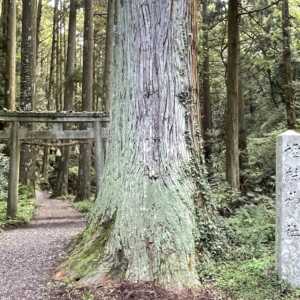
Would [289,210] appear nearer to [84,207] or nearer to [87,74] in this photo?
[84,207]

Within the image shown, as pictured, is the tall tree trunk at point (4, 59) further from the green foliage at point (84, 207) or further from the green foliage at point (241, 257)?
the green foliage at point (241, 257)

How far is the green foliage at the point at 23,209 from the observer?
40.2 ft

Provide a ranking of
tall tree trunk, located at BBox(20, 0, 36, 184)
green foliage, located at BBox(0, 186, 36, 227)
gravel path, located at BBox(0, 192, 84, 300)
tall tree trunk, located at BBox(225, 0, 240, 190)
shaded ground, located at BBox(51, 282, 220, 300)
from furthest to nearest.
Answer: tall tree trunk, located at BBox(20, 0, 36, 184), tall tree trunk, located at BBox(225, 0, 240, 190), green foliage, located at BBox(0, 186, 36, 227), gravel path, located at BBox(0, 192, 84, 300), shaded ground, located at BBox(51, 282, 220, 300)

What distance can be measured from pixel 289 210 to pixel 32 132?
8.82 metres

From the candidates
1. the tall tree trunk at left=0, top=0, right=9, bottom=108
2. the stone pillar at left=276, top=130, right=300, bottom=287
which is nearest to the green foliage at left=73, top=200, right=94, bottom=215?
the tall tree trunk at left=0, top=0, right=9, bottom=108

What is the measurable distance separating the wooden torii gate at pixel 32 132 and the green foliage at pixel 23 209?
0.94 feet

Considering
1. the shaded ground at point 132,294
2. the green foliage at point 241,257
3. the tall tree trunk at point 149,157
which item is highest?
the tall tree trunk at point 149,157

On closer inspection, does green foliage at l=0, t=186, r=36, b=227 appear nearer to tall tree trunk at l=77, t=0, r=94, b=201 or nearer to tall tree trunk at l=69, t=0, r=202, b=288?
tall tree trunk at l=77, t=0, r=94, b=201

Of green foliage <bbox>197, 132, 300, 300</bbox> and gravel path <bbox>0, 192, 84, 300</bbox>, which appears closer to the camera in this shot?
green foliage <bbox>197, 132, 300, 300</bbox>

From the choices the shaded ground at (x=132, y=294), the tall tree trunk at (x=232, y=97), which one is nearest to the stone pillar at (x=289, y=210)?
the shaded ground at (x=132, y=294)

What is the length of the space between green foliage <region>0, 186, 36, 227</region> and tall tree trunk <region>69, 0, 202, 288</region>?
6628 mm

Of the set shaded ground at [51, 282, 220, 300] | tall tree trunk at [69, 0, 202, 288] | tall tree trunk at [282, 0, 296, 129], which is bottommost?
shaded ground at [51, 282, 220, 300]

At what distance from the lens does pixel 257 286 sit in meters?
5.06

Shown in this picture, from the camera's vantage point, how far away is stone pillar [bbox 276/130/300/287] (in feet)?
16.6
